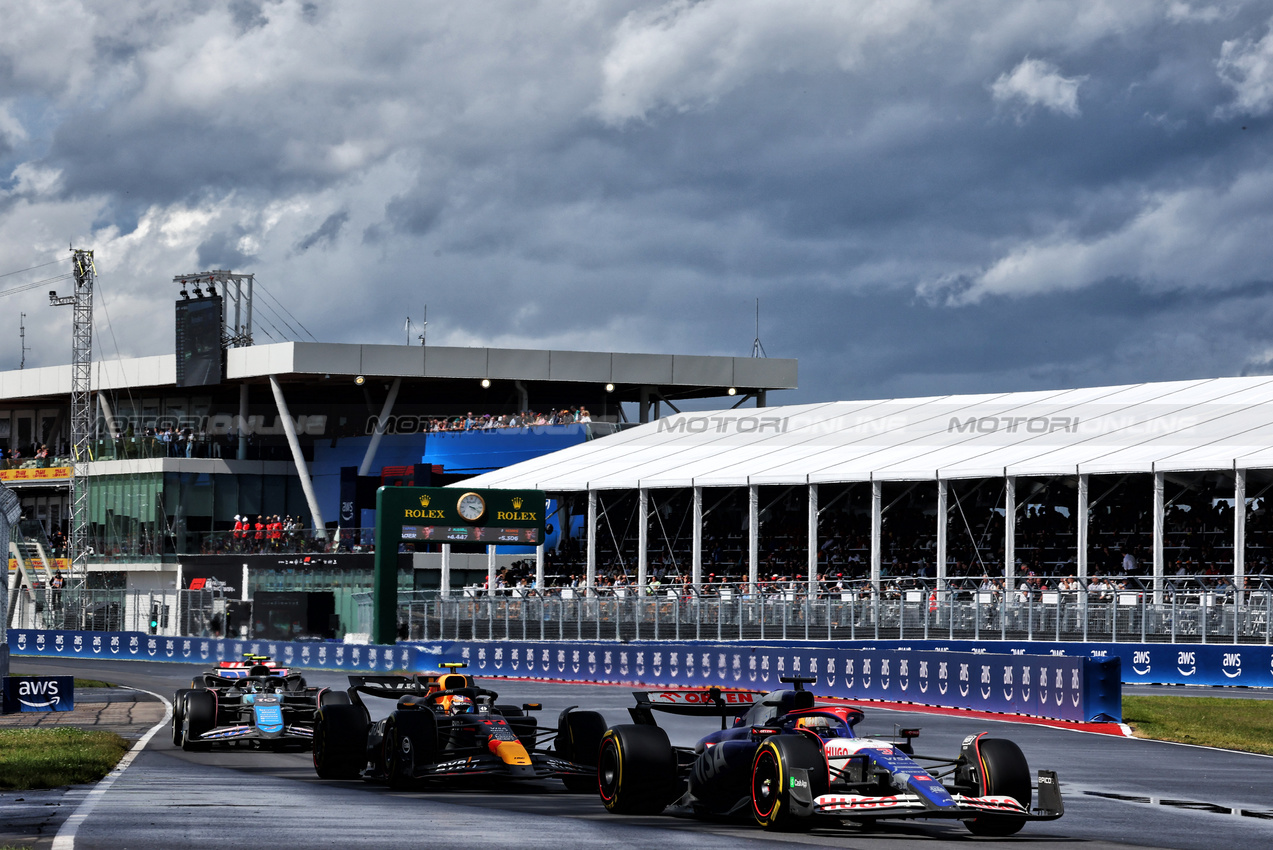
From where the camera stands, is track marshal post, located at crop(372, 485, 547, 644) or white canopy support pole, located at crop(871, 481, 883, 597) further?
track marshal post, located at crop(372, 485, 547, 644)

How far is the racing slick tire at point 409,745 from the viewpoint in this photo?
16.4m

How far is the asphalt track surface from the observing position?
12.3m

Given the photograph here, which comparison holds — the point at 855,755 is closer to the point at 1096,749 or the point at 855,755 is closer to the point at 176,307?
the point at 1096,749

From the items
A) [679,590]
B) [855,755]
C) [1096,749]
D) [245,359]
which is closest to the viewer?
[855,755]

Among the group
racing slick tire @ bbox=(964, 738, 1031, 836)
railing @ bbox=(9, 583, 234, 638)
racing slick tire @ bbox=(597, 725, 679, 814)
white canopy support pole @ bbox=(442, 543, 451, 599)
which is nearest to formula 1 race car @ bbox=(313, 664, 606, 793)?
racing slick tire @ bbox=(597, 725, 679, 814)

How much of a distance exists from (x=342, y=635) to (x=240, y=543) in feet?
49.0

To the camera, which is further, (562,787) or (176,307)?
(176,307)

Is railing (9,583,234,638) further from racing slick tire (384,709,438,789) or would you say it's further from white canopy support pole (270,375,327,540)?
racing slick tire (384,709,438,789)

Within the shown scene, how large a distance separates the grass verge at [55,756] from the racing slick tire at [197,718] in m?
0.82

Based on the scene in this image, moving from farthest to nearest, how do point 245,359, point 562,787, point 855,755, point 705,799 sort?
point 245,359, point 562,787, point 705,799, point 855,755

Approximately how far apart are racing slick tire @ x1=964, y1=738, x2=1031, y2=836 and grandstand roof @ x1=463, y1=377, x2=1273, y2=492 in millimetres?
25259

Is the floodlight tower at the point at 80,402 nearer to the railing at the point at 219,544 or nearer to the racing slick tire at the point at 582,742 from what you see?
the railing at the point at 219,544

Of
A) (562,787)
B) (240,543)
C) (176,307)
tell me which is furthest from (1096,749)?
(176,307)

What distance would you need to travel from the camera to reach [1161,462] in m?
38.1
